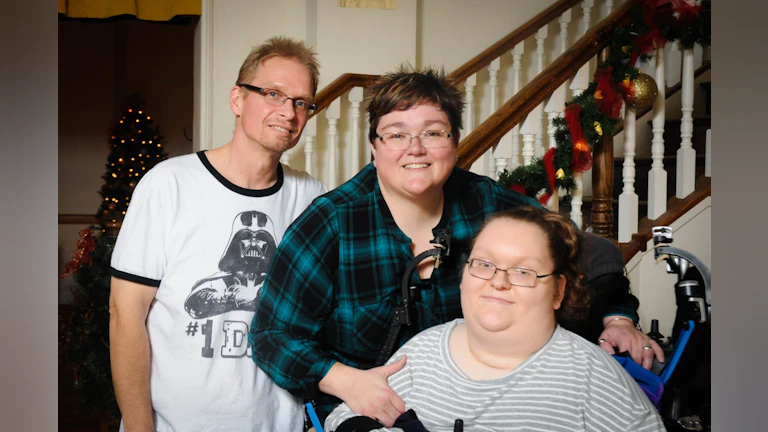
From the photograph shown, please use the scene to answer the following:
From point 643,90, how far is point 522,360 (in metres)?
1.26

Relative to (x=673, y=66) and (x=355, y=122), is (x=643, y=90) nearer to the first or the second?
(x=355, y=122)

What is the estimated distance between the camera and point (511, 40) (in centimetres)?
266

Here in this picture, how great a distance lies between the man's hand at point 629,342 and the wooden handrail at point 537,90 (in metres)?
0.72

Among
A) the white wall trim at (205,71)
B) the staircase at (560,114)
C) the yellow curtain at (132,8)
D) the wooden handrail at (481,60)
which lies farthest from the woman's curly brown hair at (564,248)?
the yellow curtain at (132,8)

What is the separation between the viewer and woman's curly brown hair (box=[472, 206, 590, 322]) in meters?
0.84

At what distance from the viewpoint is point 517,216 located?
0.85 metres

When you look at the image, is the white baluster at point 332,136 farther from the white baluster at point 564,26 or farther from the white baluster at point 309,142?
the white baluster at point 564,26

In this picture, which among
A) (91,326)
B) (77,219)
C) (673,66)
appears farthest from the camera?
(77,219)

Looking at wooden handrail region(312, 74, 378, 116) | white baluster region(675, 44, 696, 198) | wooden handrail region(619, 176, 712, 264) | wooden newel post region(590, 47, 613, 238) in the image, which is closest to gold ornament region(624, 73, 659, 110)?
wooden newel post region(590, 47, 613, 238)

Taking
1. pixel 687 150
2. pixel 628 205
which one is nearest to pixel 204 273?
pixel 628 205

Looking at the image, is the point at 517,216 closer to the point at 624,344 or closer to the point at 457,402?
the point at 457,402

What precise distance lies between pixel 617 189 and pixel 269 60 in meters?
1.64

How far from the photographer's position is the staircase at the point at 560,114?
187 cm
